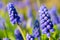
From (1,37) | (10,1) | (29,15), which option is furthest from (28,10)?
(1,37)

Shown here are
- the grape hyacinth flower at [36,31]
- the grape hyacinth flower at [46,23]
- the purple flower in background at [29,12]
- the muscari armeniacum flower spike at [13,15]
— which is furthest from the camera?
the purple flower in background at [29,12]

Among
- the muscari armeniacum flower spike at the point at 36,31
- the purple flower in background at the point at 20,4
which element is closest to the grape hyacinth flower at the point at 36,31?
the muscari armeniacum flower spike at the point at 36,31

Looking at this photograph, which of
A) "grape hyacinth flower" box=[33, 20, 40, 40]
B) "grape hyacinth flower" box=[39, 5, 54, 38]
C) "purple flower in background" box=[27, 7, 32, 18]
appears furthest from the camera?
"purple flower in background" box=[27, 7, 32, 18]

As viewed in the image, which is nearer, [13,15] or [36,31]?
[13,15]

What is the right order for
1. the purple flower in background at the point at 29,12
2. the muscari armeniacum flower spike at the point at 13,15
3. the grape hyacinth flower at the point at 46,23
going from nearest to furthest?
the grape hyacinth flower at the point at 46,23 < the muscari armeniacum flower spike at the point at 13,15 < the purple flower in background at the point at 29,12

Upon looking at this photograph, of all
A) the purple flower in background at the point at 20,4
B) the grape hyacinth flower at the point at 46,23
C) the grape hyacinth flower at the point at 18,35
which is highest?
the purple flower in background at the point at 20,4

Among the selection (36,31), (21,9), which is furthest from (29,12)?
(36,31)

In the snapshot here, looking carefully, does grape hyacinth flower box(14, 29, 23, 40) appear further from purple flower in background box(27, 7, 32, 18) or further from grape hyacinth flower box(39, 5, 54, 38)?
grape hyacinth flower box(39, 5, 54, 38)

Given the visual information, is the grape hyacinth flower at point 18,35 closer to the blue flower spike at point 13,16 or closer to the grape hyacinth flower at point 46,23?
the blue flower spike at point 13,16

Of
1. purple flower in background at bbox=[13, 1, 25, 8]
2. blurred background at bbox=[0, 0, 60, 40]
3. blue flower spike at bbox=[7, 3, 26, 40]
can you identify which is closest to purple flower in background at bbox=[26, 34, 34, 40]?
blue flower spike at bbox=[7, 3, 26, 40]

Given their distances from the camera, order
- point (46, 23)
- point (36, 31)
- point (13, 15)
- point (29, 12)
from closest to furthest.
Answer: point (46, 23) < point (13, 15) < point (36, 31) < point (29, 12)

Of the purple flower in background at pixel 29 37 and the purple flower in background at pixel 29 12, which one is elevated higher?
the purple flower in background at pixel 29 12

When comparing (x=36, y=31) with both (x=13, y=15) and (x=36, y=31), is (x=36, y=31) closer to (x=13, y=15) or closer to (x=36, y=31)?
(x=36, y=31)
